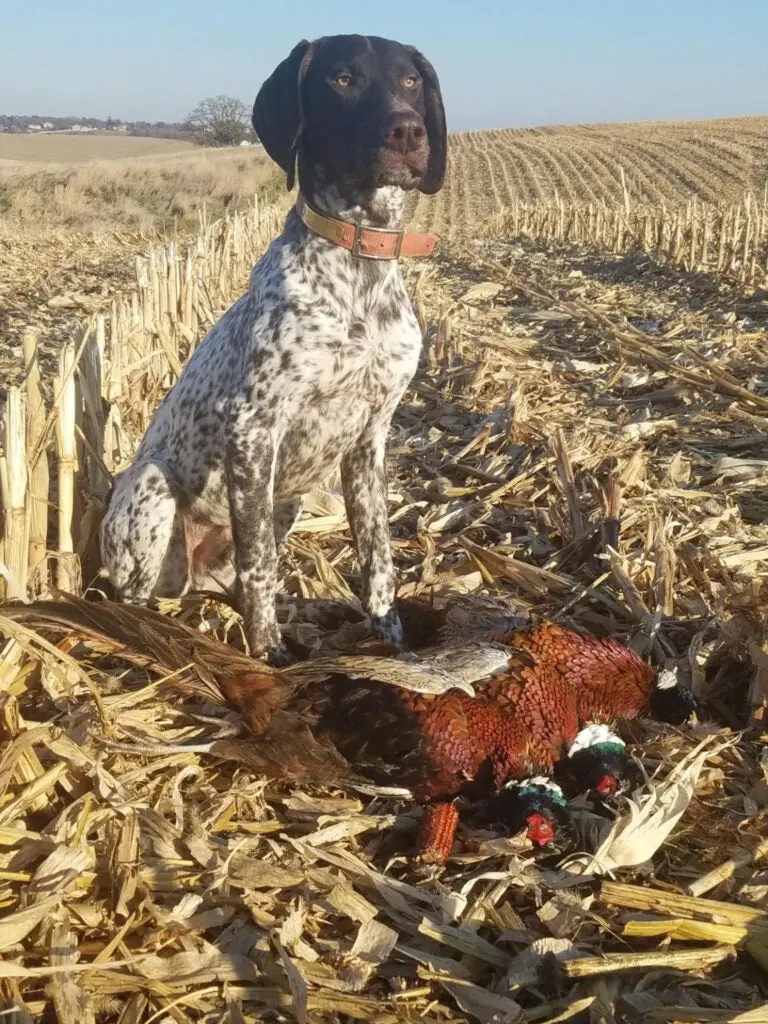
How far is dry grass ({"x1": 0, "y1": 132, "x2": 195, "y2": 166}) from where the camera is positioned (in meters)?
70.2

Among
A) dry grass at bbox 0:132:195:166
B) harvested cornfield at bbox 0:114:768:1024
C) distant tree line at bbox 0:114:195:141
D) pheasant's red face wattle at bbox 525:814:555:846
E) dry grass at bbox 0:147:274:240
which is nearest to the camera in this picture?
harvested cornfield at bbox 0:114:768:1024

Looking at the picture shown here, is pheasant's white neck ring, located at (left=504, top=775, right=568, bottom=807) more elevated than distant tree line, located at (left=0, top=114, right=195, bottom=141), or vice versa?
distant tree line, located at (left=0, top=114, right=195, bottom=141)

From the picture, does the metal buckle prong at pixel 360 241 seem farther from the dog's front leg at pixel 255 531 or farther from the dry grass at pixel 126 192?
the dry grass at pixel 126 192

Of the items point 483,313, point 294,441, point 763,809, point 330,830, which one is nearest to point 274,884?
point 330,830

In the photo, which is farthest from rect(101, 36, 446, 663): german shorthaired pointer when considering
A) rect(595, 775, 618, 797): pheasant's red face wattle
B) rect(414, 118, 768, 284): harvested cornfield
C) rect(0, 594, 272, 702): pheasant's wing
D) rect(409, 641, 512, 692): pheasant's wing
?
rect(414, 118, 768, 284): harvested cornfield

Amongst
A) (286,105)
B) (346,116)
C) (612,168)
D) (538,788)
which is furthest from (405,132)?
(612,168)

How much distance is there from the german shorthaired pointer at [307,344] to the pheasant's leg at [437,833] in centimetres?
117

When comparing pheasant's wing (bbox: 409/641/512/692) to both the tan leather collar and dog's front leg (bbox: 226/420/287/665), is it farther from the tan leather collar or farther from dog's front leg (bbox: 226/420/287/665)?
the tan leather collar

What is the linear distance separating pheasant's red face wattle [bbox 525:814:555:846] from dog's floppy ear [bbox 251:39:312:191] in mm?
2437

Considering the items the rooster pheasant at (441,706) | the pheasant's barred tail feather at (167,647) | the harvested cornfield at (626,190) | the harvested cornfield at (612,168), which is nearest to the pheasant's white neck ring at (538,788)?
the rooster pheasant at (441,706)

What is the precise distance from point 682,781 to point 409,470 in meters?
3.33

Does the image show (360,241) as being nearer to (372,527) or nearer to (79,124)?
(372,527)

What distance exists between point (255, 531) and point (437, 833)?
1460mm

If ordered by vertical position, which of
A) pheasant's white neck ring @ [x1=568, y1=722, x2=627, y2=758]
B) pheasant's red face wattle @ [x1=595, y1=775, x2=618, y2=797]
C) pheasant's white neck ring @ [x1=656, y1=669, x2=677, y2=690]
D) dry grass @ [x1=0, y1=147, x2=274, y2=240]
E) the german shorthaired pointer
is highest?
dry grass @ [x1=0, y1=147, x2=274, y2=240]
